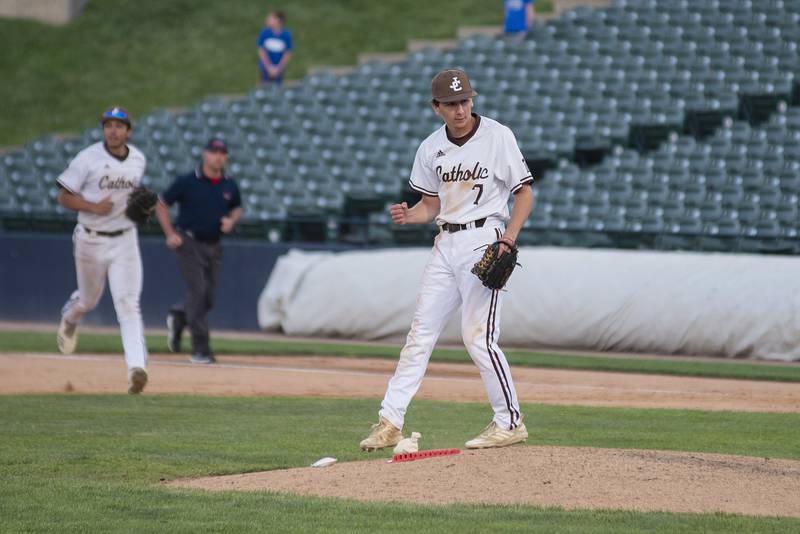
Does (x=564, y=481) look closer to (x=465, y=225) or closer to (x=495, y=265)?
(x=495, y=265)

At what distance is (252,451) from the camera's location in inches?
295

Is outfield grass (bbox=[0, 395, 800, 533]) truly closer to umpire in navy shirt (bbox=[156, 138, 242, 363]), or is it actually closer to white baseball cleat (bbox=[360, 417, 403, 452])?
white baseball cleat (bbox=[360, 417, 403, 452])

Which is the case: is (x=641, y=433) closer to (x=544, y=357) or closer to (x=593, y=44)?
(x=544, y=357)

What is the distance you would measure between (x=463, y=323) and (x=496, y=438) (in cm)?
65

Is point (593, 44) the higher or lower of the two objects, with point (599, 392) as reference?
higher

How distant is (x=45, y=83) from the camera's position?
108 feet

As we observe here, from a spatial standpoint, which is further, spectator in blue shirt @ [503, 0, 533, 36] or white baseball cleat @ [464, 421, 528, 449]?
spectator in blue shirt @ [503, 0, 533, 36]

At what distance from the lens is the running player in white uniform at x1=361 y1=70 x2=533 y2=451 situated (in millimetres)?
6969

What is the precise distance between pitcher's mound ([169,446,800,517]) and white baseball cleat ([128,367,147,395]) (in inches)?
141

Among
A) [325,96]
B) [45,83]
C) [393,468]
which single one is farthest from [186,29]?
[393,468]

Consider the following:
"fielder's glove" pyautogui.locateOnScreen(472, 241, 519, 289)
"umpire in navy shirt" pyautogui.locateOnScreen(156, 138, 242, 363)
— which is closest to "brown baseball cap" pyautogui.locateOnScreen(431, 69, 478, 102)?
"fielder's glove" pyautogui.locateOnScreen(472, 241, 519, 289)

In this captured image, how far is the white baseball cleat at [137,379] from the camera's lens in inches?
396

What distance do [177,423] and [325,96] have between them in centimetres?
1447

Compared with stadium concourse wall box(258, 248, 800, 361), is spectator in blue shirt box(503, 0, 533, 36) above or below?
above
